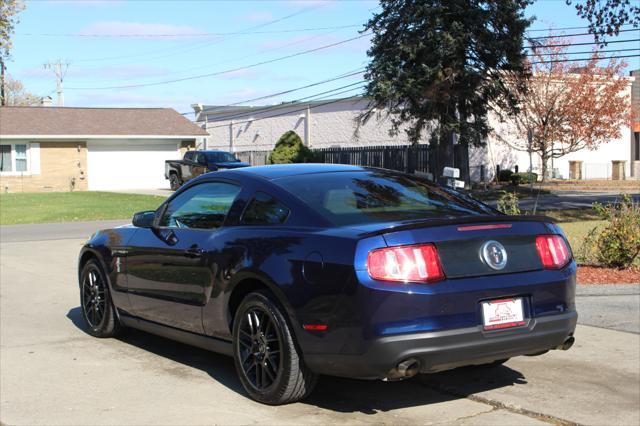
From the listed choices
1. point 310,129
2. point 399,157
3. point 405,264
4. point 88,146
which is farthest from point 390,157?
point 405,264

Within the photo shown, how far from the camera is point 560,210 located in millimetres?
22750

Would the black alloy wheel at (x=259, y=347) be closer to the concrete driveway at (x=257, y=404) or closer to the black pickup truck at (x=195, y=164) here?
the concrete driveway at (x=257, y=404)

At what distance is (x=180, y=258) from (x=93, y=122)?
133 feet

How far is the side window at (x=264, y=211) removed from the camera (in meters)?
5.38

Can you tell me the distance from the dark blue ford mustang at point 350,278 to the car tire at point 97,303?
1038 millimetres

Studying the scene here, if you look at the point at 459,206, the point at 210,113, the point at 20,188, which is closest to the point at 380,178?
the point at 459,206

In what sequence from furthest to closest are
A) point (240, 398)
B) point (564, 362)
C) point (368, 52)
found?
point (368, 52)
point (564, 362)
point (240, 398)

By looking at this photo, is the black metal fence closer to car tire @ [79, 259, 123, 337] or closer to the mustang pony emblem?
car tire @ [79, 259, 123, 337]

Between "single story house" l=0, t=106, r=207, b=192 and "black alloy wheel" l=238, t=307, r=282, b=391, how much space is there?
125 ft

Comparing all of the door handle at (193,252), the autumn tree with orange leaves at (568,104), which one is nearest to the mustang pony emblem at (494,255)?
the door handle at (193,252)

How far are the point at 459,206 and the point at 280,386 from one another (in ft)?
6.22

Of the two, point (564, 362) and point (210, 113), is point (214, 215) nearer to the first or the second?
point (564, 362)

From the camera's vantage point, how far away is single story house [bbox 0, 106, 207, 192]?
4109cm

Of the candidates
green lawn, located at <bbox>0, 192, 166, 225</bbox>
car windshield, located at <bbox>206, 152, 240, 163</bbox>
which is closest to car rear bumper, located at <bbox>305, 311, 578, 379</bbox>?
green lawn, located at <bbox>0, 192, 166, 225</bbox>
